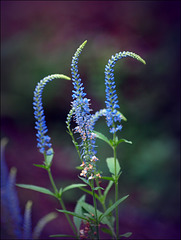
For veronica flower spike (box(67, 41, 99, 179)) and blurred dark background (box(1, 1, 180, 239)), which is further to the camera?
blurred dark background (box(1, 1, 180, 239))

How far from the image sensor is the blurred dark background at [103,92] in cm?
492

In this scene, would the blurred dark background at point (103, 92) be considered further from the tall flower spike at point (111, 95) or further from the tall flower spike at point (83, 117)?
the tall flower spike at point (111, 95)

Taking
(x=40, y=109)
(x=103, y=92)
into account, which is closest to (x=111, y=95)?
(x=40, y=109)

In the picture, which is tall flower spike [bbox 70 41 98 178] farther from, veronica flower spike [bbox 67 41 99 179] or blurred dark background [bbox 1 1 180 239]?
blurred dark background [bbox 1 1 180 239]

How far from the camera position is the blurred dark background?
4918 millimetres

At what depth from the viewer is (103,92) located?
600 centimetres

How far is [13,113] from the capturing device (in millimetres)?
7023

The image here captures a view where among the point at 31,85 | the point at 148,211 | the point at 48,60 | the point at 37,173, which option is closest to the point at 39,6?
the point at 48,60

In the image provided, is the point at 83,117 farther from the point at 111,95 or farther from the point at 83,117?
the point at 111,95

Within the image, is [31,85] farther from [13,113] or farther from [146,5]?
[146,5]

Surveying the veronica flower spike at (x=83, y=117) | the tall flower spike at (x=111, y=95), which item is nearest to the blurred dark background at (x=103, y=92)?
the veronica flower spike at (x=83, y=117)

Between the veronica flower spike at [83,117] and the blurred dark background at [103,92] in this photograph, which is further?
the blurred dark background at [103,92]

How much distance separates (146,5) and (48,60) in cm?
259

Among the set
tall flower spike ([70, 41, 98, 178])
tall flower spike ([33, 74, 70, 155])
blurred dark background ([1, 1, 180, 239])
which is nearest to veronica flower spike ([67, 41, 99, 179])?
tall flower spike ([70, 41, 98, 178])
